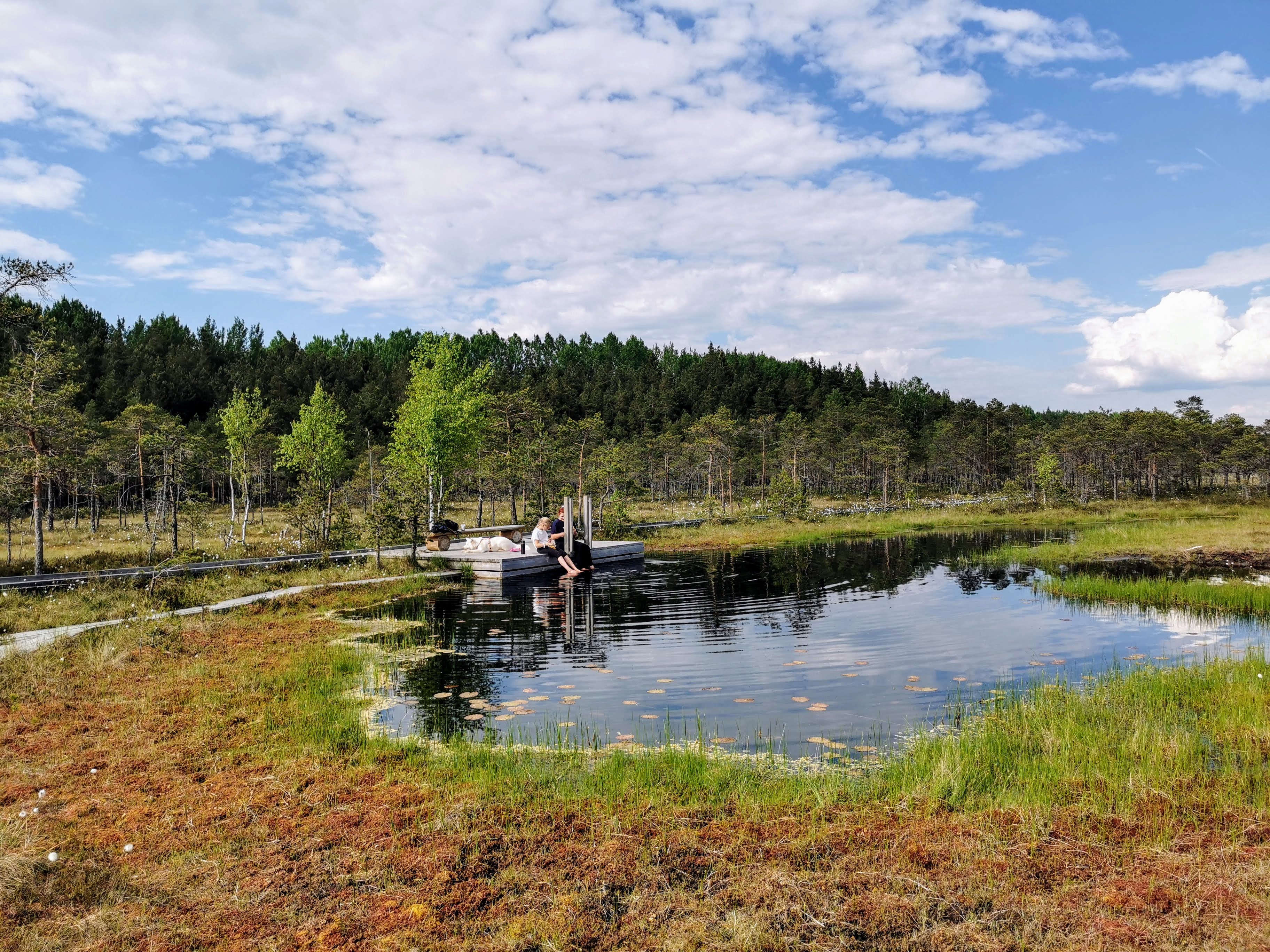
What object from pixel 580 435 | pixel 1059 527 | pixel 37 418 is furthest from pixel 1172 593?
pixel 580 435

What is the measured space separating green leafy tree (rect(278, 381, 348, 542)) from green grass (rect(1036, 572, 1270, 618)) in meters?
24.7

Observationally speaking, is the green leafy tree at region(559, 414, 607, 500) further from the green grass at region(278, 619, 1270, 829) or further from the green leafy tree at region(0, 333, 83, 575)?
the green grass at region(278, 619, 1270, 829)

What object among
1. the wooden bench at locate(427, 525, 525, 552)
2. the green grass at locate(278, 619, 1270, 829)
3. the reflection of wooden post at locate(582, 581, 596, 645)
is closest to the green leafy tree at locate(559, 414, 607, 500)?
the wooden bench at locate(427, 525, 525, 552)

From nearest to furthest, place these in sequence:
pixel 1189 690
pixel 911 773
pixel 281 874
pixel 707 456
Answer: pixel 281 874 → pixel 911 773 → pixel 1189 690 → pixel 707 456

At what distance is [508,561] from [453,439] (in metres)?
15.7

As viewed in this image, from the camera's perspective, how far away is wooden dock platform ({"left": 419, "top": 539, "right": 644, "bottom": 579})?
24.2 m

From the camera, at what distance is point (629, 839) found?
5402mm

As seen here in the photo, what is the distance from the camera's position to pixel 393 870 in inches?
196

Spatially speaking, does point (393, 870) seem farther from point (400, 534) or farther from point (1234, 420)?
point (1234, 420)

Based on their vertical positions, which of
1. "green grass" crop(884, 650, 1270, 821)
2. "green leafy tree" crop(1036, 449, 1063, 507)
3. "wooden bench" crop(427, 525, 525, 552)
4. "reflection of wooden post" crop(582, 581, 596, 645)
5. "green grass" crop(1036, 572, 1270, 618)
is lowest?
"reflection of wooden post" crop(582, 581, 596, 645)

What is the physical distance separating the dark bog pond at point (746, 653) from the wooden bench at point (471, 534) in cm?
558

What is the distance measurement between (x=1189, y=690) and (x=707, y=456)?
70.0 meters

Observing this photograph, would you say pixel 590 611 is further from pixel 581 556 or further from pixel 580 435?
pixel 580 435

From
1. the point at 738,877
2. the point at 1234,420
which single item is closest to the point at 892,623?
the point at 738,877
